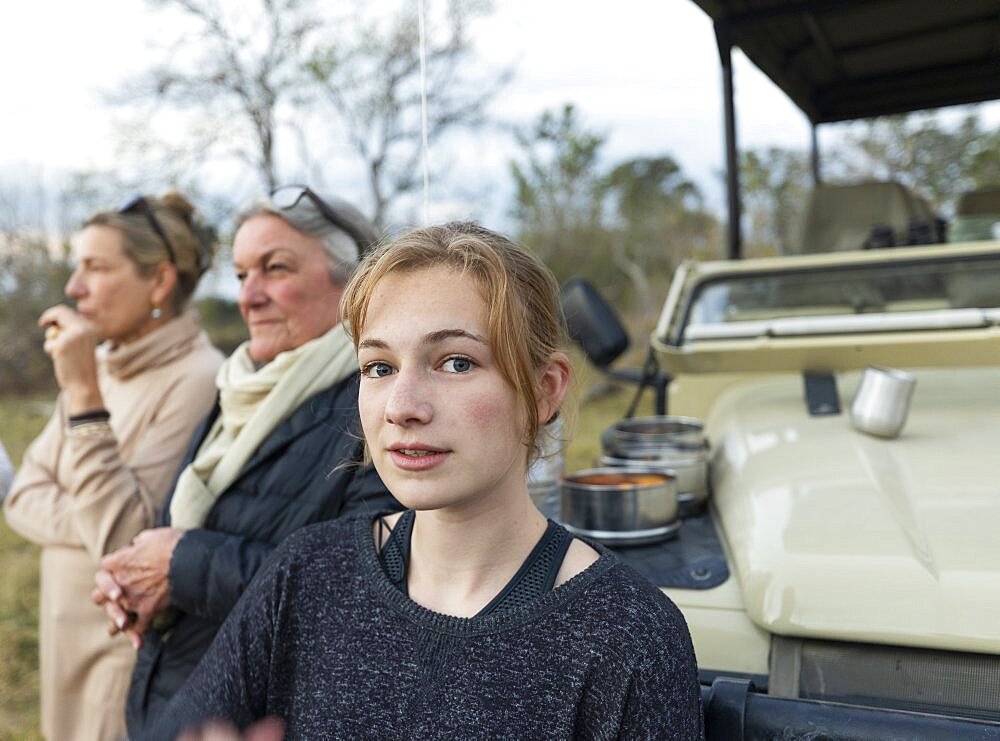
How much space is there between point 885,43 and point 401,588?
280cm

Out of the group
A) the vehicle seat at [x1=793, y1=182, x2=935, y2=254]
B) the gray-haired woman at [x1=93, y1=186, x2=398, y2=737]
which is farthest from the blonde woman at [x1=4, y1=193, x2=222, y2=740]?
the vehicle seat at [x1=793, y1=182, x2=935, y2=254]

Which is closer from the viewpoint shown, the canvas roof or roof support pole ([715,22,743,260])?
the canvas roof

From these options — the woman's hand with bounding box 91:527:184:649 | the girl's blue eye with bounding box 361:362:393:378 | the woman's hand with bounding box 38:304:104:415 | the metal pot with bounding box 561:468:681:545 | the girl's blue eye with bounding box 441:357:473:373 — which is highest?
the girl's blue eye with bounding box 441:357:473:373

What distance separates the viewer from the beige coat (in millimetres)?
2266

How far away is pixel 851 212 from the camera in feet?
12.4

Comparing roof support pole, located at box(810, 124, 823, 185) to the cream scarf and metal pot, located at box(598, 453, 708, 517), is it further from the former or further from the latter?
the cream scarf

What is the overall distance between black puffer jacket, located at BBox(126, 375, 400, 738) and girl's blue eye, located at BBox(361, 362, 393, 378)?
21.3 inches

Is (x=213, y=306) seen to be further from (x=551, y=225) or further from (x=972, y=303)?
(x=972, y=303)

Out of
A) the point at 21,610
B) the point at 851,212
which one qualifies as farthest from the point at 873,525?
the point at 21,610

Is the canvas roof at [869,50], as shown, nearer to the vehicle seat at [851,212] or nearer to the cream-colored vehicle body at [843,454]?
the vehicle seat at [851,212]

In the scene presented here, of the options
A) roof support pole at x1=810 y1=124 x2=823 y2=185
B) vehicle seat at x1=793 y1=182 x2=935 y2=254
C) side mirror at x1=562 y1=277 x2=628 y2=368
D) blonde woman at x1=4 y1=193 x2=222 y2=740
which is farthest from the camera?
roof support pole at x1=810 y1=124 x2=823 y2=185

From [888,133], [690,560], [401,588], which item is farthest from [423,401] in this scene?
[888,133]

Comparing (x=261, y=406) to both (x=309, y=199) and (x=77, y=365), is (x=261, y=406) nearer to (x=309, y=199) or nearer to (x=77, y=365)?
(x=309, y=199)

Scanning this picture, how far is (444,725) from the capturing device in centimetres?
115
